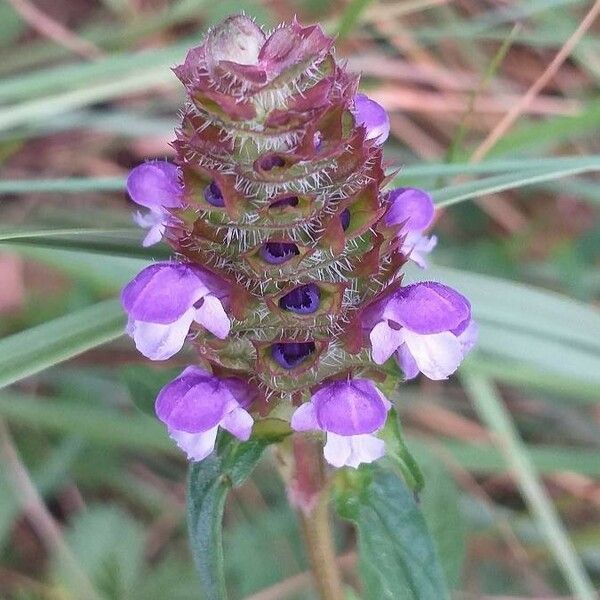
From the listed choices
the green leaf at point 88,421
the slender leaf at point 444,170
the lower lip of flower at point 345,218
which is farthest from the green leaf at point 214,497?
the green leaf at point 88,421

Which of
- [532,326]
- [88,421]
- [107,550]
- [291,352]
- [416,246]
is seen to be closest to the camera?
[291,352]

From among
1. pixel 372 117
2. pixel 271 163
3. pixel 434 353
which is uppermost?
pixel 372 117

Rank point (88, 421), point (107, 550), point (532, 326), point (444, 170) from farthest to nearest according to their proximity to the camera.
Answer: point (88, 421), point (107, 550), point (532, 326), point (444, 170)

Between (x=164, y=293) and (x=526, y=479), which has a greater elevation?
(x=526, y=479)

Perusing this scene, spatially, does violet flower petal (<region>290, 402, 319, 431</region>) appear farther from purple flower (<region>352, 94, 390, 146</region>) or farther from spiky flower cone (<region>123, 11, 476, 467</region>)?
purple flower (<region>352, 94, 390, 146</region>)

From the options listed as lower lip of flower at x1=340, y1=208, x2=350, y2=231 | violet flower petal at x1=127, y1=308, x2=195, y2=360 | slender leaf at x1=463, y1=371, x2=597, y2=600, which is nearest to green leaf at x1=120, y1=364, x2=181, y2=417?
violet flower petal at x1=127, y1=308, x2=195, y2=360

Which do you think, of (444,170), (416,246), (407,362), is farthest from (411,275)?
(407,362)

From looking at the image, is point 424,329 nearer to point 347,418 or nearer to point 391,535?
point 347,418

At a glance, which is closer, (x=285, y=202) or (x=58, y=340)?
(x=285, y=202)
